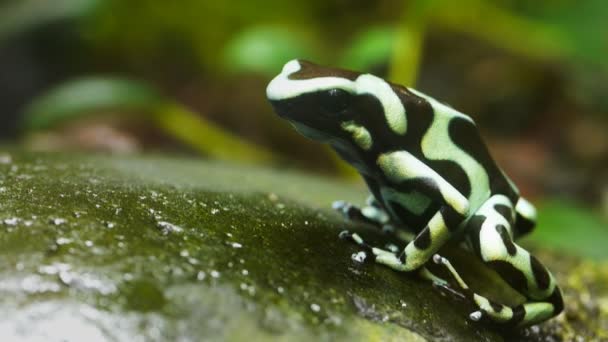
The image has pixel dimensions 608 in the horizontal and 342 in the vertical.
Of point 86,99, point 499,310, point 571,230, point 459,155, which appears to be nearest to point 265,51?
point 86,99

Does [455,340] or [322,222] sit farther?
[322,222]

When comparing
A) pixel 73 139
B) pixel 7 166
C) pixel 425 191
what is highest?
pixel 425 191

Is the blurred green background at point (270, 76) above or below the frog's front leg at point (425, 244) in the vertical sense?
below

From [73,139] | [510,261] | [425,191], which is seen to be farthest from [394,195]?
[73,139]

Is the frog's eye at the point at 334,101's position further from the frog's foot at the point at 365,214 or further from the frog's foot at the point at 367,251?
the frog's foot at the point at 365,214

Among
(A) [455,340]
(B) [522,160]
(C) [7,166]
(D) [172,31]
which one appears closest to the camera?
(A) [455,340]

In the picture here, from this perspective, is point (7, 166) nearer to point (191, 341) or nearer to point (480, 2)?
point (191, 341)

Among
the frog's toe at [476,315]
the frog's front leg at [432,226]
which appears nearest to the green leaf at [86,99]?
the frog's front leg at [432,226]

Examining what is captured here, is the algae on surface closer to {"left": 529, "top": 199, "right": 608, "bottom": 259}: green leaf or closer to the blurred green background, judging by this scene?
{"left": 529, "top": 199, "right": 608, "bottom": 259}: green leaf
